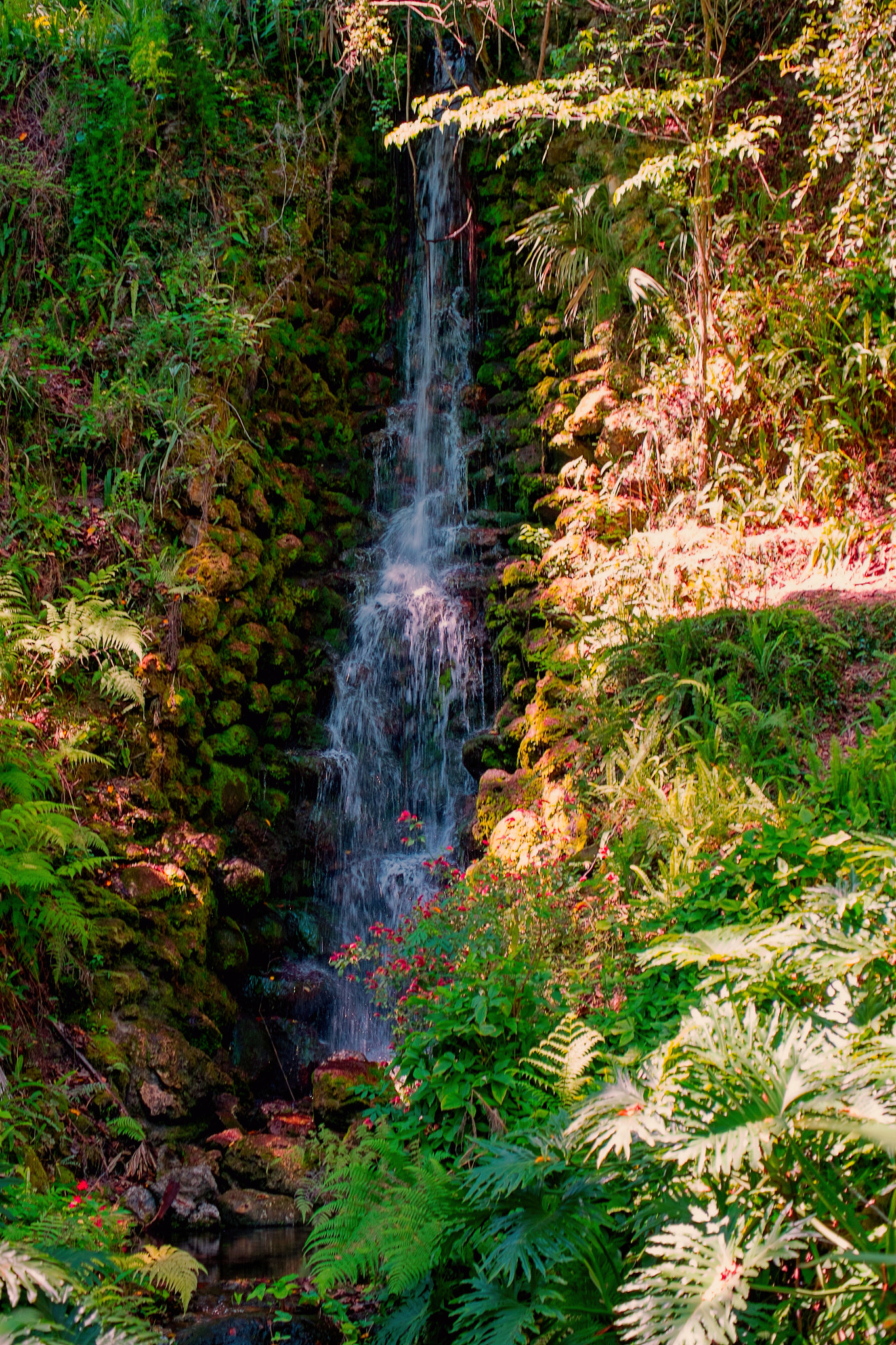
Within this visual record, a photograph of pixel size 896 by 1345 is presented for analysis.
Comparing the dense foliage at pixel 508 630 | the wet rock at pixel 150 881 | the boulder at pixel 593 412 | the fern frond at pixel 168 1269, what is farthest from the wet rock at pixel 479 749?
the fern frond at pixel 168 1269

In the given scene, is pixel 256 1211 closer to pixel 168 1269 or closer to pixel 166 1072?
pixel 166 1072

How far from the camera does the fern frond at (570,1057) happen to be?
2.97 meters

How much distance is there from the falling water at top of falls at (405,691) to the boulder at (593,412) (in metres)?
1.54

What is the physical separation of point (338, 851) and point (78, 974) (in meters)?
2.64

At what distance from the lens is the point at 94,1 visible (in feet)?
29.2

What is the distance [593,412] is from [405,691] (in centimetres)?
282

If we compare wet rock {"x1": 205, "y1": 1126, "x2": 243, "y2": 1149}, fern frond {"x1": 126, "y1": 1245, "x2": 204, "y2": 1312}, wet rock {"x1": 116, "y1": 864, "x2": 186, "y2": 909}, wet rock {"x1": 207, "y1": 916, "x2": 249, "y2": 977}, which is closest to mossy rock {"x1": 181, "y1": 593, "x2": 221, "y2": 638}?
wet rock {"x1": 116, "y1": 864, "x2": 186, "y2": 909}

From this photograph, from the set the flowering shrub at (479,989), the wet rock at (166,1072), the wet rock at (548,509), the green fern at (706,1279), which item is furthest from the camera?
the wet rock at (548,509)

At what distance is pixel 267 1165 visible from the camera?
4.78 m

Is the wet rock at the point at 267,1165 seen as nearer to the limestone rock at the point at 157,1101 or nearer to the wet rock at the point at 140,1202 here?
the limestone rock at the point at 157,1101

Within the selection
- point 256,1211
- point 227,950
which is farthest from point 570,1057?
point 227,950

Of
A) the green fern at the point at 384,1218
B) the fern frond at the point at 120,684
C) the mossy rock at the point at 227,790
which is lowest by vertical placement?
the green fern at the point at 384,1218

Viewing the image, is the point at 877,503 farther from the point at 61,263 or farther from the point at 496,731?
the point at 61,263

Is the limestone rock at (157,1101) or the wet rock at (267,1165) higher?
the limestone rock at (157,1101)
